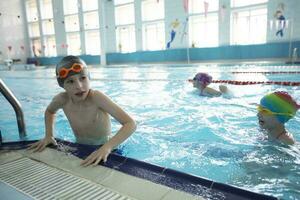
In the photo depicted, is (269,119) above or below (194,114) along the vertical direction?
above

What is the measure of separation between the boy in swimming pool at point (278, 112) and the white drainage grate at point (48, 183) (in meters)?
Result: 1.87

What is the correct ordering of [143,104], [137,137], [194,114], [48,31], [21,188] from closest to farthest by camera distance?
[21,188], [137,137], [194,114], [143,104], [48,31]

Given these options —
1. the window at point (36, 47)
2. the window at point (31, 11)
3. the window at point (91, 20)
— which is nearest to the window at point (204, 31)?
the window at point (91, 20)

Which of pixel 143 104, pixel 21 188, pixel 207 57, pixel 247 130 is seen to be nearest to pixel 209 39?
pixel 207 57

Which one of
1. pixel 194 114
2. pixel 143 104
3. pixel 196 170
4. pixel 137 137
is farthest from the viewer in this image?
pixel 143 104

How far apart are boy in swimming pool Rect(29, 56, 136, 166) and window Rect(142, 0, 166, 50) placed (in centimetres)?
1732

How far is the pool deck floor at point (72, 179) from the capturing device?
155cm

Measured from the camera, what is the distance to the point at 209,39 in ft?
59.5

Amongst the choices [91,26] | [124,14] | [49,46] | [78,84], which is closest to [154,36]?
[124,14]

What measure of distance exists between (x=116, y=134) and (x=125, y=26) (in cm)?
1978

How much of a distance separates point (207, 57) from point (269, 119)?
1529 centimetres

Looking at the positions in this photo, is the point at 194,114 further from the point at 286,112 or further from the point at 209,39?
the point at 209,39

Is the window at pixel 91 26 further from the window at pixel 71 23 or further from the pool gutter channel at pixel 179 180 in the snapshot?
the pool gutter channel at pixel 179 180

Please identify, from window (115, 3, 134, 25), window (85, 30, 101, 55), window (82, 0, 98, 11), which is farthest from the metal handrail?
window (85, 30, 101, 55)
